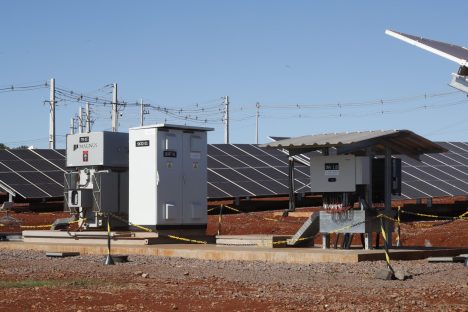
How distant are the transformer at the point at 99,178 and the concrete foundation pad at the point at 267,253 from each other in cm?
211

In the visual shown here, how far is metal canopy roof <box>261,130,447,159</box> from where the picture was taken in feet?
56.9

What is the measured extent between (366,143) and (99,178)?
25.6ft

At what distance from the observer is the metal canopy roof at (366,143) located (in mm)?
17328

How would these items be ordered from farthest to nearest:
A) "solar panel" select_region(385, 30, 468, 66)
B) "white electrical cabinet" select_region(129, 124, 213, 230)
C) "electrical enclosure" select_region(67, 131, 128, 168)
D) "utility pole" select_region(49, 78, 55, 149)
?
1. "utility pole" select_region(49, 78, 55, 149)
2. "electrical enclosure" select_region(67, 131, 128, 168)
3. "white electrical cabinet" select_region(129, 124, 213, 230)
4. "solar panel" select_region(385, 30, 468, 66)

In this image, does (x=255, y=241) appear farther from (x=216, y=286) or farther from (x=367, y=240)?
(x=216, y=286)

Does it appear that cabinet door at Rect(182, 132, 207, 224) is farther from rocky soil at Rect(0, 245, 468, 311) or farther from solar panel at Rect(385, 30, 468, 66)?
solar panel at Rect(385, 30, 468, 66)

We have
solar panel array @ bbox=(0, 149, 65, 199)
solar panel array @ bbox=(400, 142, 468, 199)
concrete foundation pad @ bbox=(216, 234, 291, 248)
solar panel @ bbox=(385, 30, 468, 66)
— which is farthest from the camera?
solar panel array @ bbox=(400, 142, 468, 199)

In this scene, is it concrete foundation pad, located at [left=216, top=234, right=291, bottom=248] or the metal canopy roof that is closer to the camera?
the metal canopy roof

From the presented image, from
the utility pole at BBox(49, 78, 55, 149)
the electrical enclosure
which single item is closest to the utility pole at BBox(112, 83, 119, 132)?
the utility pole at BBox(49, 78, 55, 149)

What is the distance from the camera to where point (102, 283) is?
1335 cm

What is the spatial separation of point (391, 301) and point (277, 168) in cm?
3167

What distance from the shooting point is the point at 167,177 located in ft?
68.9

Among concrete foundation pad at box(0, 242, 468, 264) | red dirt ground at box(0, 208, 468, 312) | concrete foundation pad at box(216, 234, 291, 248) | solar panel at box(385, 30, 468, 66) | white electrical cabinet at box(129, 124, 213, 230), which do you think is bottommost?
red dirt ground at box(0, 208, 468, 312)

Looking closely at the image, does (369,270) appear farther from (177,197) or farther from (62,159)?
(62,159)
